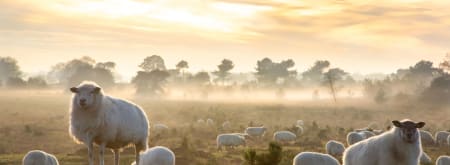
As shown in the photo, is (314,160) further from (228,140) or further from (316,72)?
(316,72)

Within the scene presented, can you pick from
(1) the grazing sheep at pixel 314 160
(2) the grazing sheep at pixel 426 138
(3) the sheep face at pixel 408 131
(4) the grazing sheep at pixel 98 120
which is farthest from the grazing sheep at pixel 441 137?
(4) the grazing sheep at pixel 98 120

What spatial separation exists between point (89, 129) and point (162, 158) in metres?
2.96

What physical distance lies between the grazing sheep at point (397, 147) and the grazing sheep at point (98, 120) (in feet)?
20.6

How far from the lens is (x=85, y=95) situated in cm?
1270

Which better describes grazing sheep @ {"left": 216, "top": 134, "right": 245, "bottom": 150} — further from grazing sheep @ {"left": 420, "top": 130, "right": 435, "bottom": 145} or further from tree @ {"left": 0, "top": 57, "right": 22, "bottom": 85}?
tree @ {"left": 0, "top": 57, "right": 22, "bottom": 85}

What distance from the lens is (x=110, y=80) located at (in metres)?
111

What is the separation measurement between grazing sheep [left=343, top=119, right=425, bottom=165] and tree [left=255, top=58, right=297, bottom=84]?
118653 millimetres

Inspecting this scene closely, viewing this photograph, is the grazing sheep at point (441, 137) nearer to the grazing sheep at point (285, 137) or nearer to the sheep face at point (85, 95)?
the grazing sheep at point (285, 137)

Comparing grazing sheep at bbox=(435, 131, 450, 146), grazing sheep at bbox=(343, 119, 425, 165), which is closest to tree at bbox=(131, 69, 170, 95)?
grazing sheep at bbox=(435, 131, 450, 146)

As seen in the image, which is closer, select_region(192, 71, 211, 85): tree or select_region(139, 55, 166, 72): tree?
select_region(139, 55, 166, 72): tree

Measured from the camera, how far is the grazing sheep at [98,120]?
42.1ft

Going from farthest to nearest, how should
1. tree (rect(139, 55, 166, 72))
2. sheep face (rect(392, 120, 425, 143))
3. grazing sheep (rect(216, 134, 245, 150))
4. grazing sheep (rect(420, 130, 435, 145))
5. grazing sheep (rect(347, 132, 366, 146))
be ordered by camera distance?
tree (rect(139, 55, 166, 72)) < grazing sheep (rect(420, 130, 435, 145)) < grazing sheep (rect(216, 134, 245, 150)) < grazing sheep (rect(347, 132, 366, 146)) < sheep face (rect(392, 120, 425, 143))

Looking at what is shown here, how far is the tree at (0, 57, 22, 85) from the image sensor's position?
14596 cm

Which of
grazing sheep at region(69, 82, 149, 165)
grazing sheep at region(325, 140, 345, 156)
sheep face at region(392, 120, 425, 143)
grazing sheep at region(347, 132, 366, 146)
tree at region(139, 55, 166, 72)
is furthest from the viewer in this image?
tree at region(139, 55, 166, 72)
